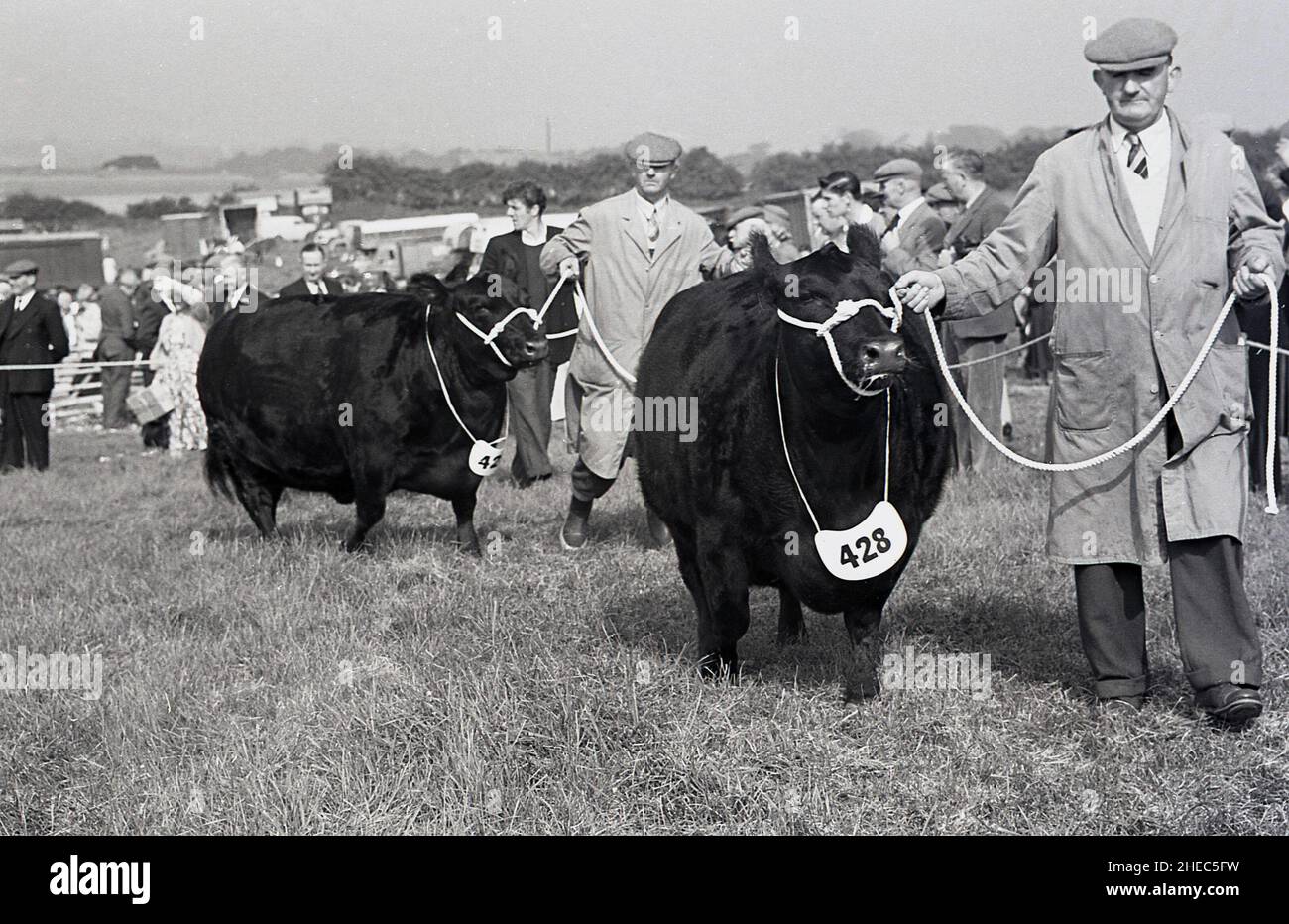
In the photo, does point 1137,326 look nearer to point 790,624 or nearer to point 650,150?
point 790,624

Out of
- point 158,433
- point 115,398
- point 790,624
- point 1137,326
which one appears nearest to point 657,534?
point 790,624

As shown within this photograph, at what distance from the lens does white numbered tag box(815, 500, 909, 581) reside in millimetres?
5355

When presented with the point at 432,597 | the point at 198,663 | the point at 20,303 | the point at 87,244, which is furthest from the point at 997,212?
the point at 87,244

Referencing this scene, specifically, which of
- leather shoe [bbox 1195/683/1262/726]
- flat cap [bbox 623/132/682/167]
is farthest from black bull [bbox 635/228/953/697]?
flat cap [bbox 623/132/682/167]

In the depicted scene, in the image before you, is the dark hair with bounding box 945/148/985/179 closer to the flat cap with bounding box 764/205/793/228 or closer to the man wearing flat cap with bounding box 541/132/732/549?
the man wearing flat cap with bounding box 541/132/732/549

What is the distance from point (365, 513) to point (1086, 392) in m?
4.79

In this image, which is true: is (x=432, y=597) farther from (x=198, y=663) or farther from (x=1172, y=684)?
(x=1172, y=684)

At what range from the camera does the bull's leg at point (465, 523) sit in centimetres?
917

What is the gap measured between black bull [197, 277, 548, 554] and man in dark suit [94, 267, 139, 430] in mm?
11958

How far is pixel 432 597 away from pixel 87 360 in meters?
18.5

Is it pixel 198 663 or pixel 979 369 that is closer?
→ pixel 198 663

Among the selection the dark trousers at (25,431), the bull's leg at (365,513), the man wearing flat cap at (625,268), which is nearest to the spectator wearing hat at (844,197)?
the man wearing flat cap at (625,268)

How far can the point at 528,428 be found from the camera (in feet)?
40.9
